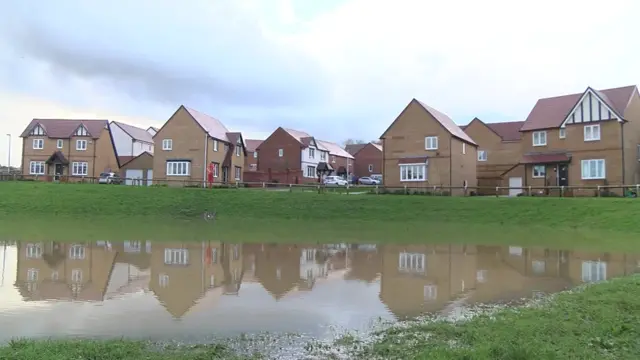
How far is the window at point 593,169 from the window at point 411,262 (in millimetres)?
28269

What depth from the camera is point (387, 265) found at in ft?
51.2

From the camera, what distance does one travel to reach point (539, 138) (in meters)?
43.3

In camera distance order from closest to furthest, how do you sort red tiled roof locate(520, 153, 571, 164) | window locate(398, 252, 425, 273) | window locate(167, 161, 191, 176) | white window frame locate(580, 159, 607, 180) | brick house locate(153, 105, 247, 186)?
1. window locate(398, 252, 425, 273)
2. white window frame locate(580, 159, 607, 180)
3. red tiled roof locate(520, 153, 571, 164)
4. brick house locate(153, 105, 247, 186)
5. window locate(167, 161, 191, 176)

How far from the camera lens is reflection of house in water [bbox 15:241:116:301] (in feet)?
35.0

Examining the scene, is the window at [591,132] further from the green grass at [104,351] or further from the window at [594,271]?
the green grass at [104,351]

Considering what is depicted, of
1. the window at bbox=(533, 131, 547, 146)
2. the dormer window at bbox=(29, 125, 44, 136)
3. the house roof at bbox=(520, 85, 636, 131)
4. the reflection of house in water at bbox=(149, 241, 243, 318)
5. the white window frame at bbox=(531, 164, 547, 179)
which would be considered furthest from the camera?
the dormer window at bbox=(29, 125, 44, 136)

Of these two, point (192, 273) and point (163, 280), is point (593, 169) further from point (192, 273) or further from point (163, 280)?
point (163, 280)

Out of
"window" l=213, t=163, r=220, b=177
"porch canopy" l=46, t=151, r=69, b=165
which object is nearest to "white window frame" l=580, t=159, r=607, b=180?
"window" l=213, t=163, r=220, b=177

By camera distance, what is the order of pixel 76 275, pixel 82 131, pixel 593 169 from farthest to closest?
pixel 82 131, pixel 593 169, pixel 76 275

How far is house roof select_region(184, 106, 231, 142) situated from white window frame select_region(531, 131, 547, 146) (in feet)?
102

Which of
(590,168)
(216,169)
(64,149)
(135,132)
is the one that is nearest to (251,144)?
(135,132)

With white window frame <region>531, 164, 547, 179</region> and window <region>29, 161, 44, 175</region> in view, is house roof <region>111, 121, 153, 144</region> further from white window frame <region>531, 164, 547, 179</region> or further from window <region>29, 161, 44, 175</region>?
white window frame <region>531, 164, 547, 179</region>

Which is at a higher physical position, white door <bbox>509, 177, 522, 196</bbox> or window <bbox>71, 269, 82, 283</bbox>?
white door <bbox>509, 177, 522, 196</bbox>

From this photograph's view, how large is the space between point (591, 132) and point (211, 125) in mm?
36800
